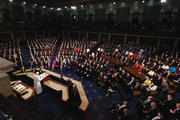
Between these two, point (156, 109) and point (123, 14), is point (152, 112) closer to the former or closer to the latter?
point (156, 109)

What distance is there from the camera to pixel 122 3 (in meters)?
20.0

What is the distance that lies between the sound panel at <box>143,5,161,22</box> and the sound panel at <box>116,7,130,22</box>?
304cm

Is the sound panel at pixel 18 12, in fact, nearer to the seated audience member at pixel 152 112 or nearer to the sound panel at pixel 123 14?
the sound panel at pixel 123 14

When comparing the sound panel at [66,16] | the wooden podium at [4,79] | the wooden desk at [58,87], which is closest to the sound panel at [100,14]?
the sound panel at [66,16]

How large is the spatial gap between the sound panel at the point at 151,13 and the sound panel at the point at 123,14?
3040mm

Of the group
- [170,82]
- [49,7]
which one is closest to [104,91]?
[170,82]

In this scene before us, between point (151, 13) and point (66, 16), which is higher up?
point (66, 16)

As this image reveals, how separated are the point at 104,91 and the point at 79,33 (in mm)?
18277

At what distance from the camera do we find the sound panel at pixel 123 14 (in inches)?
781

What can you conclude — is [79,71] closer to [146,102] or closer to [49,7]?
[146,102]

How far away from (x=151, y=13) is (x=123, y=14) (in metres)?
4.93

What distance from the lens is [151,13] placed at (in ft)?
57.6

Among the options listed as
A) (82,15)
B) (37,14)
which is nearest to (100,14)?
(82,15)

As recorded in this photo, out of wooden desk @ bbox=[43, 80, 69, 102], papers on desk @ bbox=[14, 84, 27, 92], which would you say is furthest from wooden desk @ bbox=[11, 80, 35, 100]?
wooden desk @ bbox=[43, 80, 69, 102]
